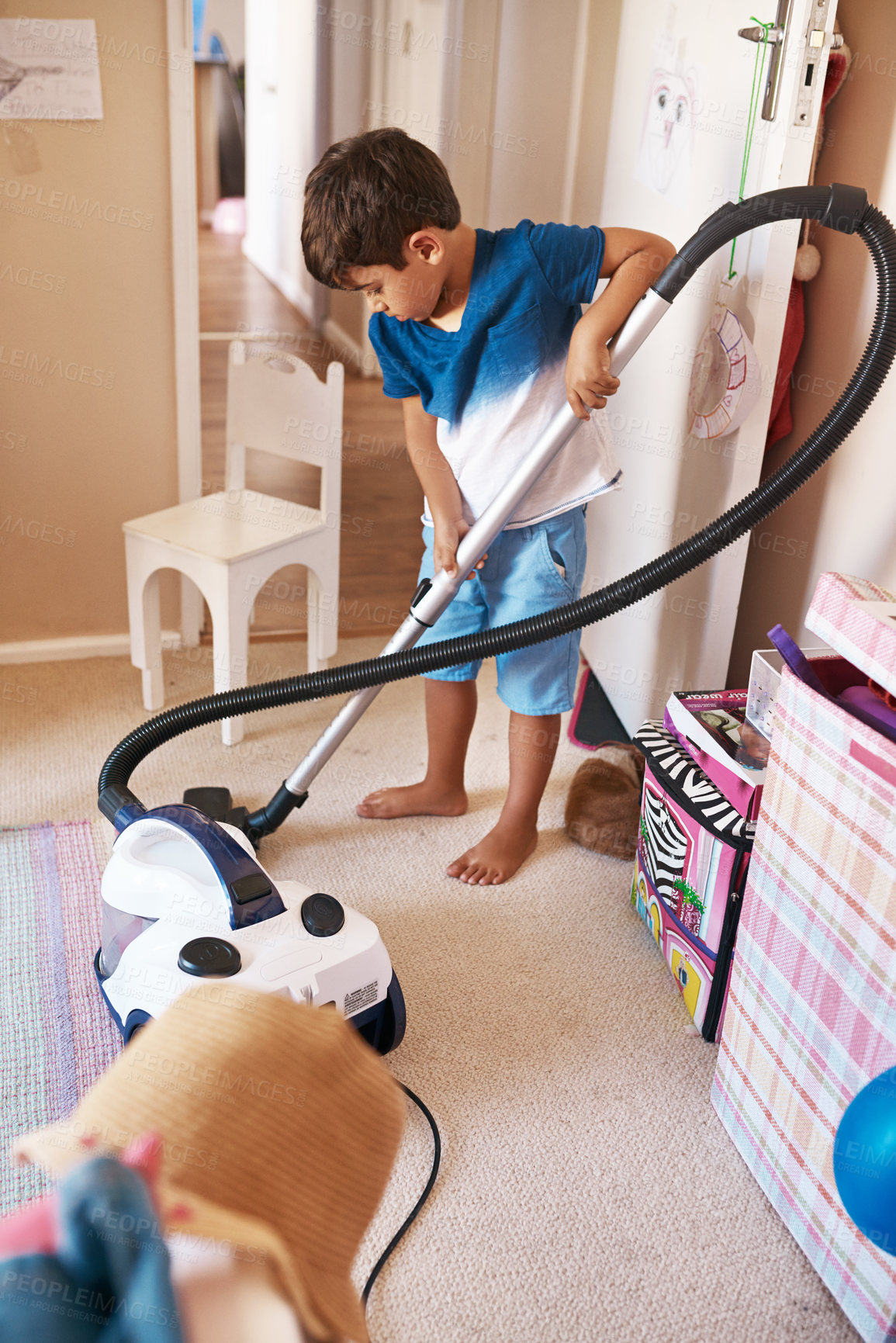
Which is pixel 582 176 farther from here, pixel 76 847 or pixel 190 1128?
pixel 190 1128

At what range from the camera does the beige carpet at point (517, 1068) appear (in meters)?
1.17

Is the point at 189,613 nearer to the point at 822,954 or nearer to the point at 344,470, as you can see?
the point at 344,470

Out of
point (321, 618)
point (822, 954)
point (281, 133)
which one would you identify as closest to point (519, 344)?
point (822, 954)

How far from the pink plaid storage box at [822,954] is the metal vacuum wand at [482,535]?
16.5 inches

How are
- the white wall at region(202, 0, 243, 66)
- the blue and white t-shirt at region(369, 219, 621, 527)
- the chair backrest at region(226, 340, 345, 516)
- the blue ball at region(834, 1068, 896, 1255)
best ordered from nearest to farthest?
the blue ball at region(834, 1068, 896, 1255), the blue and white t-shirt at region(369, 219, 621, 527), the chair backrest at region(226, 340, 345, 516), the white wall at region(202, 0, 243, 66)

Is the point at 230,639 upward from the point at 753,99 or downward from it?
downward

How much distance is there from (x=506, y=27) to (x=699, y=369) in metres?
1.50

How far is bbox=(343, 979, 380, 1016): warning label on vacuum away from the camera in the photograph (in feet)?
4.34

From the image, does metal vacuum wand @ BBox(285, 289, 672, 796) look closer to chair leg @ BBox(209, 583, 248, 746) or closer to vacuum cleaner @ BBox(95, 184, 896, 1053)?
vacuum cleaner @ BBox(95, 184, 896, 1053)

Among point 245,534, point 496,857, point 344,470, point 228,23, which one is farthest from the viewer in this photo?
point 228,23

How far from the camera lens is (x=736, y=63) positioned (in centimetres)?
164

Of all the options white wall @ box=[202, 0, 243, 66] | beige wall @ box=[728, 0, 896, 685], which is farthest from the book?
white wall @ box=[202, 0, 243, 66]

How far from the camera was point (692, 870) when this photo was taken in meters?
1.49

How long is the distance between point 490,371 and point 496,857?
767 millimetres
